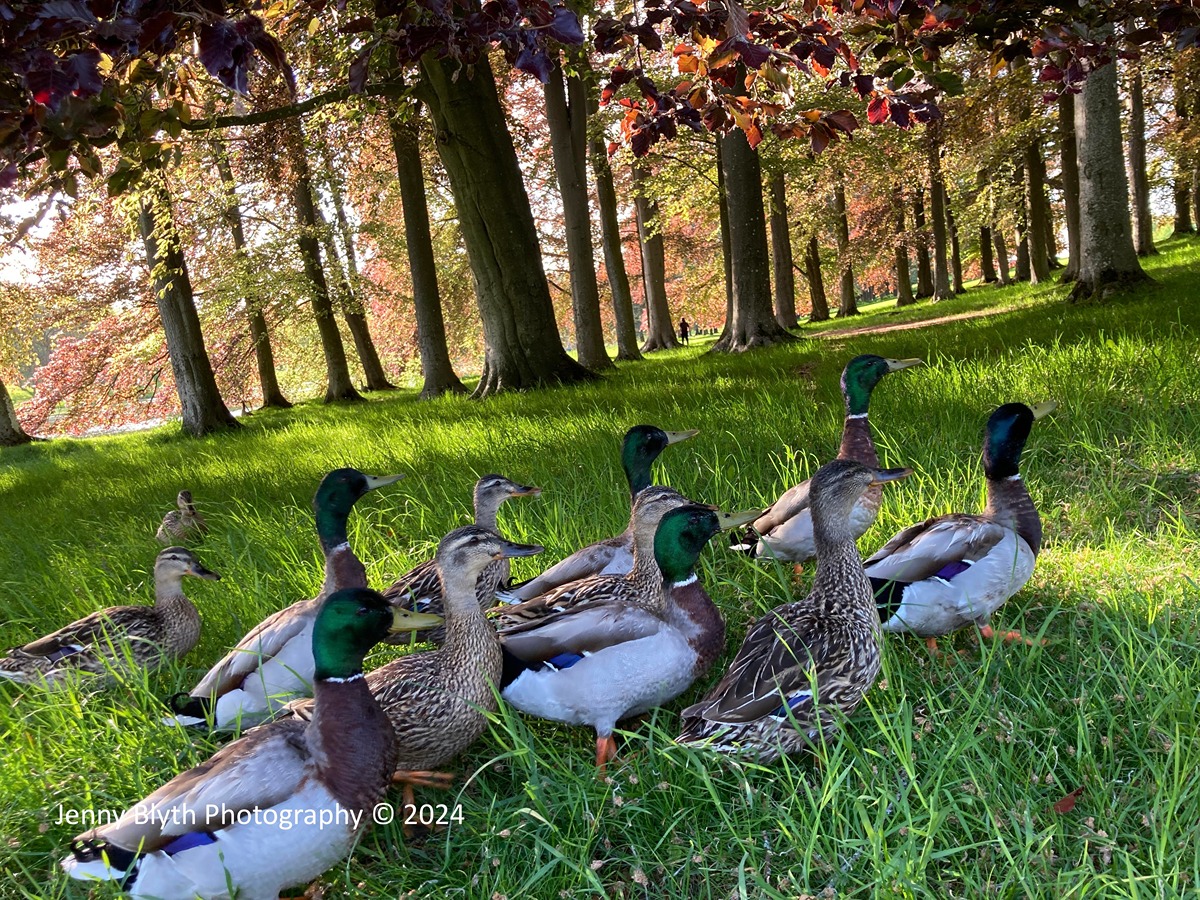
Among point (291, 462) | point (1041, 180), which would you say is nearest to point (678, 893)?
point (291, 462)

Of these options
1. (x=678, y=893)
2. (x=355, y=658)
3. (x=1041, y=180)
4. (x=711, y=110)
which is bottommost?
(x=678, y=893)

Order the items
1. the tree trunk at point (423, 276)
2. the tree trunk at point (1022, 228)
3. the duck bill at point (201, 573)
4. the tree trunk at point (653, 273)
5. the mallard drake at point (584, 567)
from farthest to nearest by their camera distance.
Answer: the tree trunk at point (1022, 228) < the tree trunk at point (653, 273) < the tree trunk at point (423, 276) < the duck bill at point (201, 573) < the mallard drake at point (584, 567)

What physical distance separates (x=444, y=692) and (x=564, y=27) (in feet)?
6.60

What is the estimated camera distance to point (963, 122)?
1677 cm

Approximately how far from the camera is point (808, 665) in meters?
2.42

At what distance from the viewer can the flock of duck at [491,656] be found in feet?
6.66

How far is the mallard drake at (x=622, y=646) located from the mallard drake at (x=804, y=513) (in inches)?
29.2

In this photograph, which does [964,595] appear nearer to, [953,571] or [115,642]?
[953,571]

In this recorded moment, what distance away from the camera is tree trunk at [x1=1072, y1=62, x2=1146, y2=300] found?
9922mm

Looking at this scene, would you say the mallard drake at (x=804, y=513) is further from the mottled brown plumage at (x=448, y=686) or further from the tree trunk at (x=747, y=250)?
the tree trunk at (x=747, y=250)

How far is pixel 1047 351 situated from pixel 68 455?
16379 mm

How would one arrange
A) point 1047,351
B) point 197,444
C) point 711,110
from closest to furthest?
point 711,110
point 1047,351
point 197,444

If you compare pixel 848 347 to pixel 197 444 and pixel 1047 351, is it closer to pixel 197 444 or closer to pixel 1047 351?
pixel 1047 351

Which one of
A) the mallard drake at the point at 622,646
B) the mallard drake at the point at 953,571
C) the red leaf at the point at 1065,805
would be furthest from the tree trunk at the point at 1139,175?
the red leaf at the point at 1065,805
